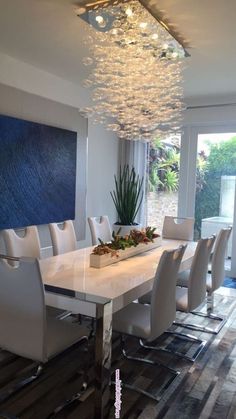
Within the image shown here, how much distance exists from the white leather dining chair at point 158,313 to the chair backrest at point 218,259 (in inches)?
36.1

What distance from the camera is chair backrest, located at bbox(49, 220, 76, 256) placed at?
11.3 ft

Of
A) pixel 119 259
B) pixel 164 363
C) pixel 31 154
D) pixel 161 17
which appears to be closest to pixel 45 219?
pixel 31 154

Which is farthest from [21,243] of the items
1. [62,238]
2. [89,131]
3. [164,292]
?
[89,131]

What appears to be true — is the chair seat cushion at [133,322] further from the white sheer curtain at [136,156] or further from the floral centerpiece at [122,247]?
the white sheer curtain at [136,156]

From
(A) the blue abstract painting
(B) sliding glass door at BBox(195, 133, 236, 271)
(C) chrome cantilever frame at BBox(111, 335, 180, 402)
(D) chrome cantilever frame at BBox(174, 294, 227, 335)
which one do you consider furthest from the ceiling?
(C) chrome cantilever frame at BBox(111, 335, 180, 402)

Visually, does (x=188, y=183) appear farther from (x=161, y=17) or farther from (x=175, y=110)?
(x=161, y=17)

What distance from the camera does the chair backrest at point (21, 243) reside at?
2883mm

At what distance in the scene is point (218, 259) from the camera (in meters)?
3.29

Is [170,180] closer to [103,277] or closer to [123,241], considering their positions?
[123,241]

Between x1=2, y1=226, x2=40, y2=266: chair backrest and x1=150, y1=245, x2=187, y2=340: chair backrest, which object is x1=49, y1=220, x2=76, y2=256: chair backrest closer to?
x1=2, y1=226, x2=40, y2=266: chair backrest

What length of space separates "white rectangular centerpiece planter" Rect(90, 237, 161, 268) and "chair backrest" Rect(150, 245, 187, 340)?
577 millimetres

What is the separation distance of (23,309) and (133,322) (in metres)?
0.77

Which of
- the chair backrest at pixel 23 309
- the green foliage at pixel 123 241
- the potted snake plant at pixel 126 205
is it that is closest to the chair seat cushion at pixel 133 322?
the green foliage at pixel 123 241

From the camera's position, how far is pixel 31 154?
402cm
